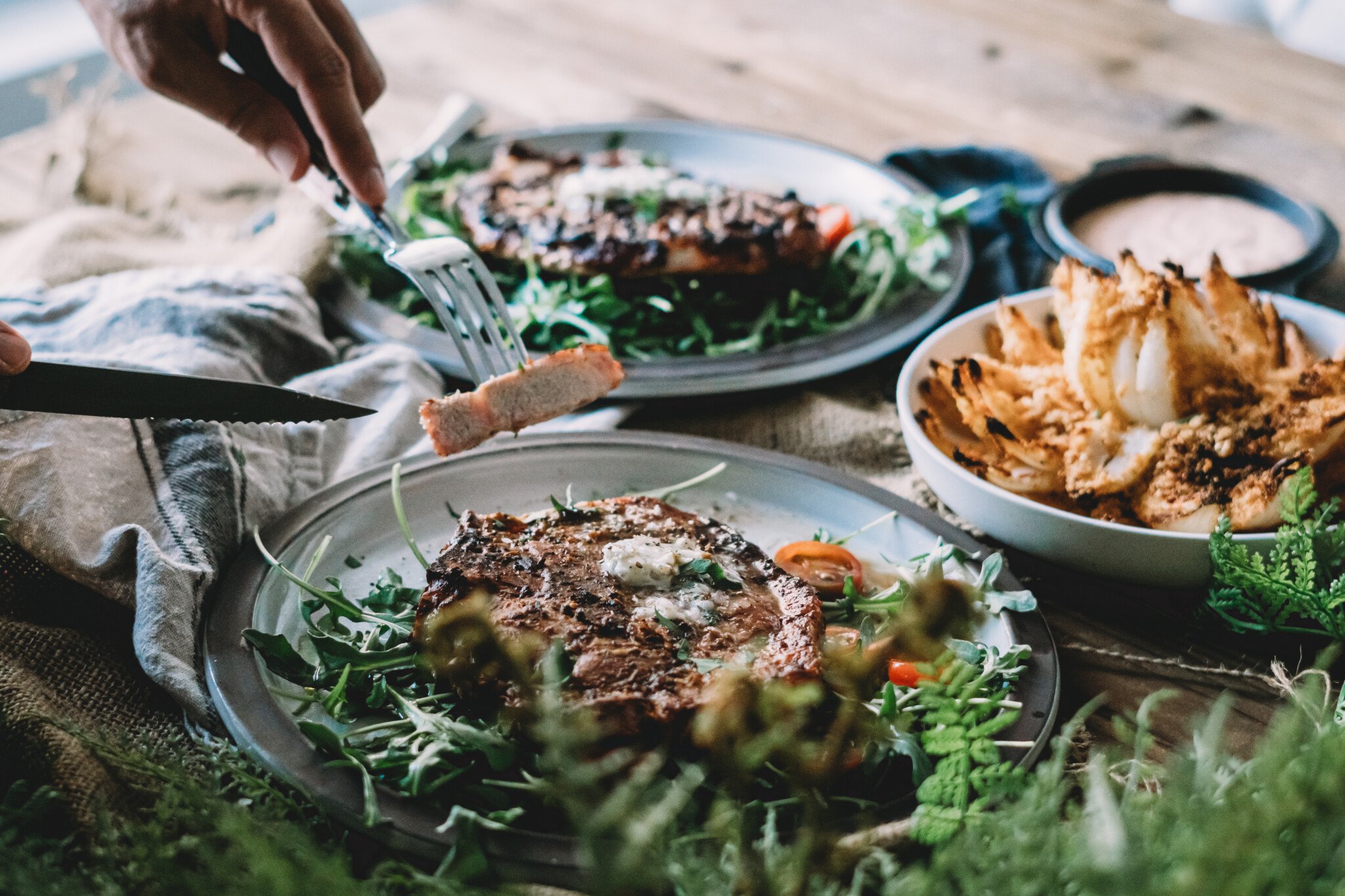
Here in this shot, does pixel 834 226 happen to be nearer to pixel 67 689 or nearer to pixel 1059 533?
pixel 1059 533

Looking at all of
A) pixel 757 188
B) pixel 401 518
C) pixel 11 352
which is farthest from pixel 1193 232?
pixel 11 352

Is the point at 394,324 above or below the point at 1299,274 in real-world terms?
below

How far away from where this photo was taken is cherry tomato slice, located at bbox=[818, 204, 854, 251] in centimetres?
305

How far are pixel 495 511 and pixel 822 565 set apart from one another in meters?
0.63

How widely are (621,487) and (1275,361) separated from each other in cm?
124

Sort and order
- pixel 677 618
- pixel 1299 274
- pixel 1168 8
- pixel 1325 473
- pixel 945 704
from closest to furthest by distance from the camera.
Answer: pixel 945 704 → pixel 677 618 → pixel 1325 473 → pixel 1299 274 → pixel 1168 8

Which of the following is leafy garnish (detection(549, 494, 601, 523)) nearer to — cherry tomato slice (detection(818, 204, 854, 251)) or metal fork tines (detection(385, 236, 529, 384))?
metal fork tines (detection(385, 236, 529, 384))

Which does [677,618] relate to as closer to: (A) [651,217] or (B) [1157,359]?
(B) [1157,359]

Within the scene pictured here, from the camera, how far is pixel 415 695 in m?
1.70

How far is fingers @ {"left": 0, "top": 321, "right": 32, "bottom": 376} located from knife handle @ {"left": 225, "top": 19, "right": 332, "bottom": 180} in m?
0.91

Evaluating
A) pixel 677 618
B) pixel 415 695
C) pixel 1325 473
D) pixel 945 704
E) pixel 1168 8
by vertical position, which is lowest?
pixel 415 695

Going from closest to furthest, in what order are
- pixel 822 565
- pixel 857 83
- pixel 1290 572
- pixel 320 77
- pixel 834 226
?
1. pixel 1290 572
2. pixel 822 565
3. pixel 320 77
4. pixel 834 226
5. pixel 857 83

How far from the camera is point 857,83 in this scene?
13.8 ft

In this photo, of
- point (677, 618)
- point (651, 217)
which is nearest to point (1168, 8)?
point (651, 217)
